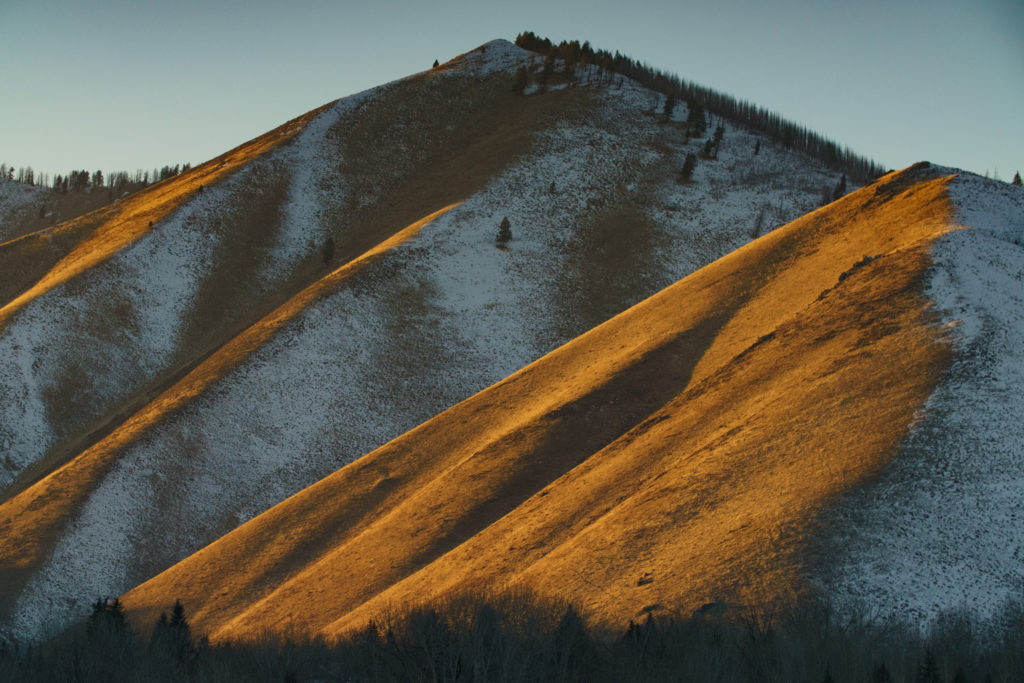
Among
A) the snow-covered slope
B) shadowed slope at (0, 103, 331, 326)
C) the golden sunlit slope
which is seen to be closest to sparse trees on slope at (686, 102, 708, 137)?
the snow-covered slope

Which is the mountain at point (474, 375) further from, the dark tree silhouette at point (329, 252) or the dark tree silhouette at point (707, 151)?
the dark tree silhouette at point (707, 151)

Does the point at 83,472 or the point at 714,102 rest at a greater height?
the point at 714,102

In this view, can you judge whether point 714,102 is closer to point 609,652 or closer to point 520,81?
point 520,81

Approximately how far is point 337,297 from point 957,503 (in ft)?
147

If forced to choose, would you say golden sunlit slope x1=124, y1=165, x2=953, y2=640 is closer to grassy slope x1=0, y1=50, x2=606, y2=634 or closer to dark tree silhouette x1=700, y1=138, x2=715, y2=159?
grassy slope x1=0, y1=50, x2=606, y2=634

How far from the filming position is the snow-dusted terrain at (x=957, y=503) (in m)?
22.4

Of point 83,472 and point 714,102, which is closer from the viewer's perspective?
point 83,472

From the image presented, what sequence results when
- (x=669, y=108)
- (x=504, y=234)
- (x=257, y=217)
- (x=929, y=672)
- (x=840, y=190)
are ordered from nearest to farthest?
(x=929, y=672) < (x=504, y=234) < (x=257, y=217) < (x=840, y=190) < (x=669, y=108)

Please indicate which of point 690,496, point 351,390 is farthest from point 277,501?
point 690,496

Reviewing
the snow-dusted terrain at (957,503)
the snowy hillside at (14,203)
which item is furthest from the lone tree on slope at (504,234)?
the snowy hillside at (14,203)

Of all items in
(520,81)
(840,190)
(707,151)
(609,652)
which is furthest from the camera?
(520,81)

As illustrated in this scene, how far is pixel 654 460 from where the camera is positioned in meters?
31.7

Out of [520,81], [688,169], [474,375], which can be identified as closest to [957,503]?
[474,375]

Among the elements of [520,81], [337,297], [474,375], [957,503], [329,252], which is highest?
[520,81]
